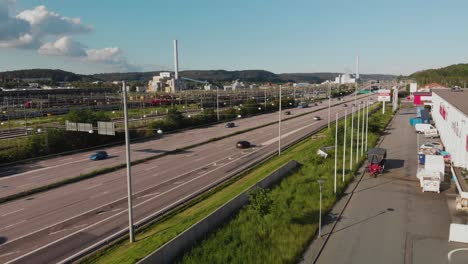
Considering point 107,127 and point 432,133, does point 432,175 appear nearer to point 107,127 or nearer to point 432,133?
point 107,127

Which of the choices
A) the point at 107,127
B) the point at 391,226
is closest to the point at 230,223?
the point at 391,226

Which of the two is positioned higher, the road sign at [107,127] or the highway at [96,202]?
the road sign at [107,127]

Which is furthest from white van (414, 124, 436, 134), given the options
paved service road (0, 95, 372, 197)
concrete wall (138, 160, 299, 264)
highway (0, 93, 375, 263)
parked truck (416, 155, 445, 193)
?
concrete wall (138, 160, 299, 264)

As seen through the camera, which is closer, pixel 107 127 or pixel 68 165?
pixel 107 127

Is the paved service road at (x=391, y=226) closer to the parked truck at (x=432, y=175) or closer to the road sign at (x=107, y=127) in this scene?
the parked truck at (x=432, y=175)

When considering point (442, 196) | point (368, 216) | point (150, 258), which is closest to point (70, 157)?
point (150, 258)

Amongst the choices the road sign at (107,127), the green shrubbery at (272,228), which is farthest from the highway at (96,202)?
the green shrubbery at (272,228)
